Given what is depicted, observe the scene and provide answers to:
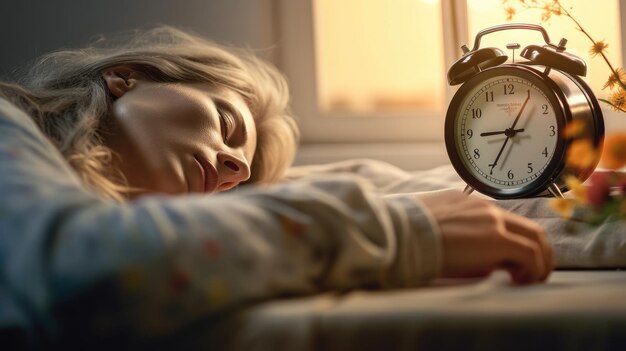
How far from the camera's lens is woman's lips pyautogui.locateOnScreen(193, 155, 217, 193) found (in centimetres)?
128

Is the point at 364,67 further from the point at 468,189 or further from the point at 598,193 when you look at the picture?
the point at 598,193

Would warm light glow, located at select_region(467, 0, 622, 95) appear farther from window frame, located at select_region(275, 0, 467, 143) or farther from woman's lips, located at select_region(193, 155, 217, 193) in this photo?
woman's lips, located at select_region(193, 155, 217, 193)

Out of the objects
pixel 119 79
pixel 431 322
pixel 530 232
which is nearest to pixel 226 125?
pixel 119 79

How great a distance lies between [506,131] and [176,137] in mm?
477

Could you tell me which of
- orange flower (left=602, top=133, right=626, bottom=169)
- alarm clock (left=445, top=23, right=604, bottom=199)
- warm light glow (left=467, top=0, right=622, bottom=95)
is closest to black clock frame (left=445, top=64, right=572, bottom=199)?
alarm clock (left=445, top=23, right=604, bottom=199)

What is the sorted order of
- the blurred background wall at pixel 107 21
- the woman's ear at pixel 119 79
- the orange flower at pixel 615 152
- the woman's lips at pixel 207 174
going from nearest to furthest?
the orange flower at pixel 615 152 → the woman's lips at pixel 207 174 → the woman's ear at pixel 119 79 → the blurred background wall at pixel 107 21

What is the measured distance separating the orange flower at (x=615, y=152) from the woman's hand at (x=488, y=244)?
0.35 ft

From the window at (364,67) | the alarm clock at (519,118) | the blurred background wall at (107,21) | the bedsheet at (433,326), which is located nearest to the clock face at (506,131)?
the alarm clock at (519,118)

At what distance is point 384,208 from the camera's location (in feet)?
2.71

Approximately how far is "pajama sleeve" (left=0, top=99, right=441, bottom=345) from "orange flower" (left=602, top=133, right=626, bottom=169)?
0.55 ft

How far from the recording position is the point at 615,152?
80cm

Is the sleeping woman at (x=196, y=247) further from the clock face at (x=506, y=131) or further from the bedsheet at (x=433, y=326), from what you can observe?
the clock face at (x=506, y=131)

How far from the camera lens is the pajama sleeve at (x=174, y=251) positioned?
2.29ft

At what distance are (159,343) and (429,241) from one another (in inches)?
10.4
